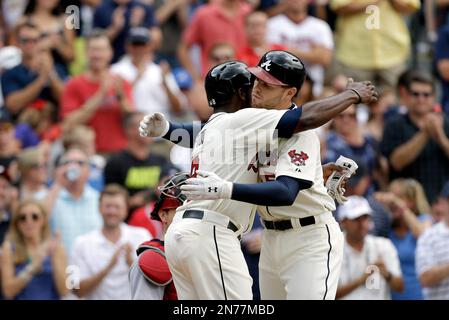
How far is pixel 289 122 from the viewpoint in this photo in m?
5.84

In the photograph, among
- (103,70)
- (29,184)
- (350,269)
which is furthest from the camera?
(103,70)

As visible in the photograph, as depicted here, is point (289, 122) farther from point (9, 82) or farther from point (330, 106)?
point (9, 82)

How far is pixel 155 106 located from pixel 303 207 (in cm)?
530

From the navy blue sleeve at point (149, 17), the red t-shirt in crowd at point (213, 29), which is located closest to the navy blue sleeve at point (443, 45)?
the red t-shirt in crowd at point (213, 29)

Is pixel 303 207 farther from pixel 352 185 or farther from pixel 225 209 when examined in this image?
pixel 352 185

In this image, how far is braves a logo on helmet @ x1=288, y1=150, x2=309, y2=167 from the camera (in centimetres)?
580

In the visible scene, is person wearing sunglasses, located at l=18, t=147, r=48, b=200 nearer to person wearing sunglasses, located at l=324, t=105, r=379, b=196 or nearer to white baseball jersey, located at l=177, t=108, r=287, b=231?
person wearing sunglasses, located at l=324, t=105, r=379, b=196

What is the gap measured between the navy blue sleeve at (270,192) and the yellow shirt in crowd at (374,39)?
613cm

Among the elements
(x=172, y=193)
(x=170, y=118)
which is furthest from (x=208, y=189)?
A: (x=170, y=118)

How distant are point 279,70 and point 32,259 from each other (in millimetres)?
3840

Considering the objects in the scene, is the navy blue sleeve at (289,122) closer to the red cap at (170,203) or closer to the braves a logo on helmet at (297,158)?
the braves a logo on helmet at (297,158)

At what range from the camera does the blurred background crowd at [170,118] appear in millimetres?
8953

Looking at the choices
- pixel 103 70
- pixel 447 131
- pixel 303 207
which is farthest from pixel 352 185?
pixel 303 207

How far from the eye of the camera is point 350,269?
28.7 feet
